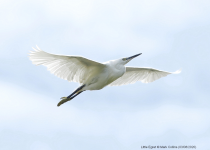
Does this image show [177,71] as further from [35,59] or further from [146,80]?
[35,59]

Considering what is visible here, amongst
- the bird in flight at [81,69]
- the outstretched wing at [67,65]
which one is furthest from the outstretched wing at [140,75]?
the outstretched wing at [67,65]

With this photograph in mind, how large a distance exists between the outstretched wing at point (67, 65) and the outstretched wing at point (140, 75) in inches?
112

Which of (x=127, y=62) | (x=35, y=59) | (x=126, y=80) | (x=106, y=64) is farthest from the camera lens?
(x=126, y=80)

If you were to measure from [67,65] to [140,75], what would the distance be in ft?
16.3

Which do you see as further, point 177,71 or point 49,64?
point 177,71

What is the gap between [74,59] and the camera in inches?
605

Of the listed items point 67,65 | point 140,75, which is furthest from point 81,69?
point 140,75

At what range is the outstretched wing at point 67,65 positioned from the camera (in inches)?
588

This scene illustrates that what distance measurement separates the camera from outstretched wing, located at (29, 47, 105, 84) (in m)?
14.9

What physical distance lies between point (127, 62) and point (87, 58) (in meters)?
2.76

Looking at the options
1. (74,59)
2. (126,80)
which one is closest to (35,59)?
(74,59)

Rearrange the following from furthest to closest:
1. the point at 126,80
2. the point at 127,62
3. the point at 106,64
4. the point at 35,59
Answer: the point at 126,80 < the point at 127,62 < the point at 106,64 < the point at 35,59

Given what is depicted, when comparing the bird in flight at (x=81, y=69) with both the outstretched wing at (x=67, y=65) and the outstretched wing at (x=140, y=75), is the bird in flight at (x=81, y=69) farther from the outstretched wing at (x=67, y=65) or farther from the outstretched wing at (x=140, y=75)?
the outstretched wing at (x=140, y=75)

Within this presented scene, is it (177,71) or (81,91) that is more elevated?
(177,71)
